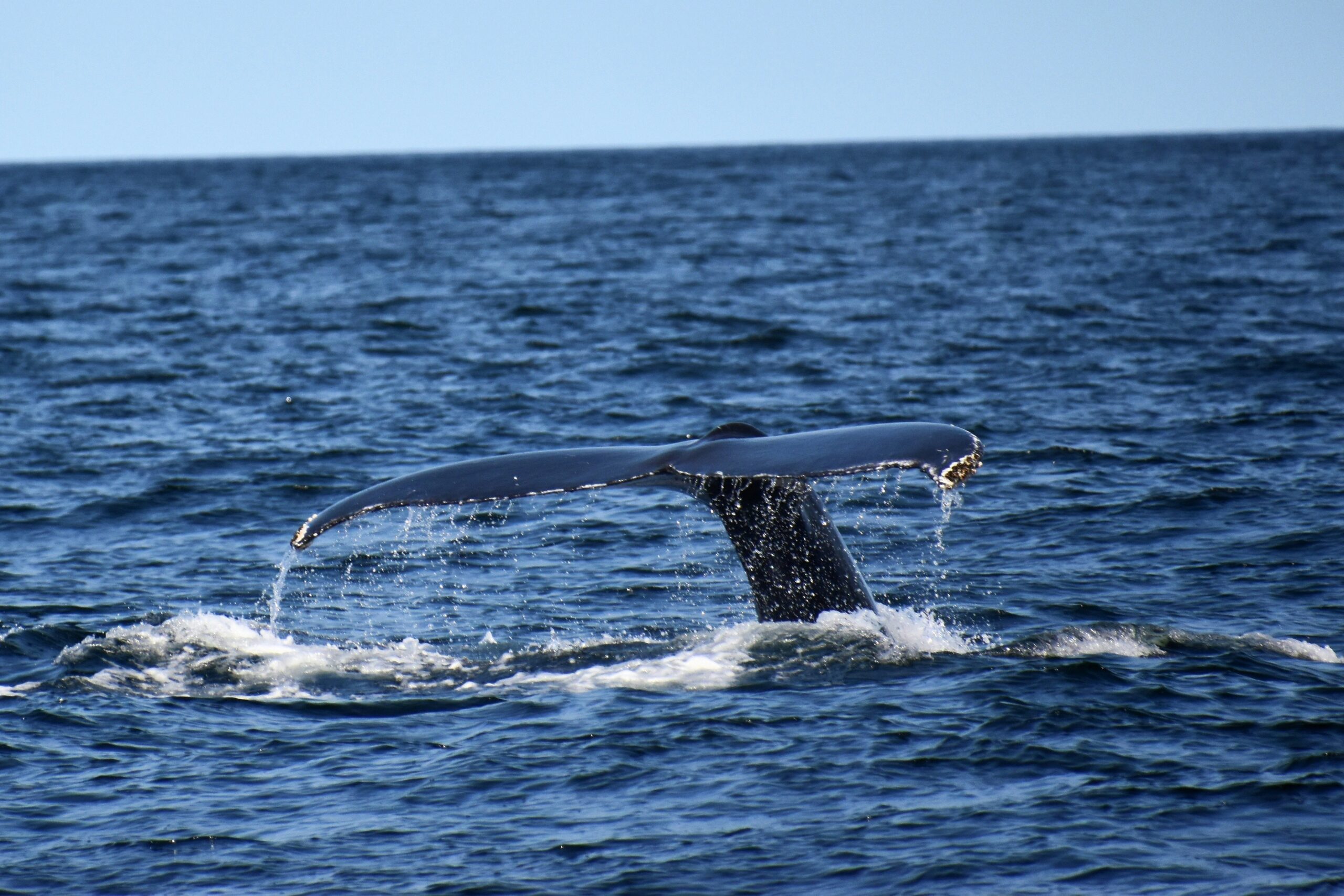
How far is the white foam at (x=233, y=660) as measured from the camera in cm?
920

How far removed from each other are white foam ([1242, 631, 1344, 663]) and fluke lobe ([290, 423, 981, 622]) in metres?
2.20

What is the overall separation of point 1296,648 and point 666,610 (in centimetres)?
382

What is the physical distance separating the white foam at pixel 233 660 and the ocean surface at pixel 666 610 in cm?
3

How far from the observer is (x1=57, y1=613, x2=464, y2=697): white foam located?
920 centimetres

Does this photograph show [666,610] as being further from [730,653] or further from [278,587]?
[278,587]

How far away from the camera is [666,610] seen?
1091 centimetres

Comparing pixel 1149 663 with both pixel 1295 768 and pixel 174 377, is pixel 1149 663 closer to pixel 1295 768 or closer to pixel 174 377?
A: pixel 1295 768

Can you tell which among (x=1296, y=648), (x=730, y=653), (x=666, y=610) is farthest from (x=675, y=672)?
(x=1296, y=648)

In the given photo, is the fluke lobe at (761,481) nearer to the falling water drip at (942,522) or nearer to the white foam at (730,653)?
the white foam at (730,653)

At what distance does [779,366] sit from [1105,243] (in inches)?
725

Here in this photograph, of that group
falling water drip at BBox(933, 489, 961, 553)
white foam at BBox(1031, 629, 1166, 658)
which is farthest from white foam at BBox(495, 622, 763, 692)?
falling water drip at BBox(933, 489, 961, 553)

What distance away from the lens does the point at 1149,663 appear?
9.03 metres

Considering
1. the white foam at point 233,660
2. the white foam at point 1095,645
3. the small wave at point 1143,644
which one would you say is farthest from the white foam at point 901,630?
the white foam at point 233,660

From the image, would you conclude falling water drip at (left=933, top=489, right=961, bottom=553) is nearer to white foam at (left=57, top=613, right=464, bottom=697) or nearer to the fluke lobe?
the fluke lobe
